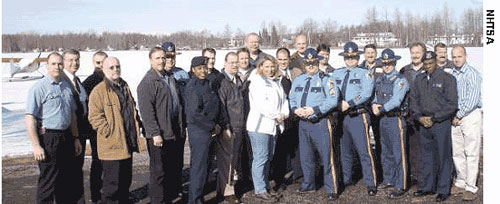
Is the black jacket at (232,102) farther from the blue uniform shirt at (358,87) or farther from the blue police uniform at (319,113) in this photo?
the blue uniform shirt at (358,87)

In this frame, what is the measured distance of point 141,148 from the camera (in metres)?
5.05

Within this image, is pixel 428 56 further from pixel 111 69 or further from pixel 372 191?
pixel 111 69

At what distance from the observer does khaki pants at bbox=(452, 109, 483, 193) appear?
18.4 feet

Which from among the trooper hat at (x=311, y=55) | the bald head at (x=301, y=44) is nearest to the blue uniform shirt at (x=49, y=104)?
the trooper hat at (x=311, y=55)

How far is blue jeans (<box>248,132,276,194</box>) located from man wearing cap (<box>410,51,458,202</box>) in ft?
5.73

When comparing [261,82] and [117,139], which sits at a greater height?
[261,82]

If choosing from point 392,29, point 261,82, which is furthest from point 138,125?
point 392,29

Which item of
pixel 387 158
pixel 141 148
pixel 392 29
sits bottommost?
pixel 387 158

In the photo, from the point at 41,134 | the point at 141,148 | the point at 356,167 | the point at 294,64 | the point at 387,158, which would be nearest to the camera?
the point at 41,134

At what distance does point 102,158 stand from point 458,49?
4128mm

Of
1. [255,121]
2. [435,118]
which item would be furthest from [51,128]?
[435,118]

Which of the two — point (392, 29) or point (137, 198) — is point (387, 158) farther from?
point (392, 29)

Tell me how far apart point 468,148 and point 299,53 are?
2.52 metres

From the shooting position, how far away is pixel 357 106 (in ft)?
19.1
